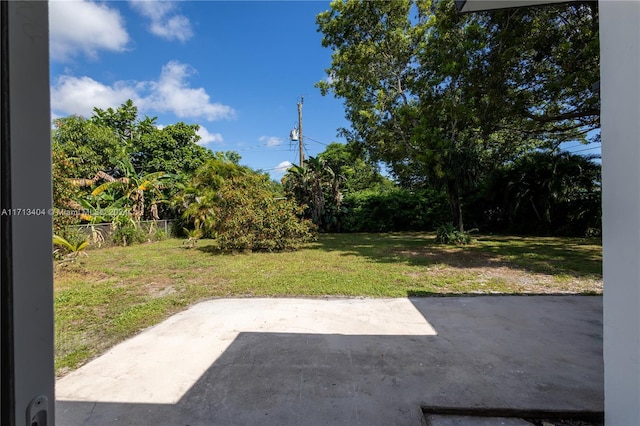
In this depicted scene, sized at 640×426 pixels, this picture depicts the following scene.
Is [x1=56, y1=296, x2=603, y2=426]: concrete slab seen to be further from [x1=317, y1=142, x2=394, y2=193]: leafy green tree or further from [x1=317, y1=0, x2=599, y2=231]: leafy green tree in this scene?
[x1=317, y1=142, x2=394, y2=193]: leafy green tree

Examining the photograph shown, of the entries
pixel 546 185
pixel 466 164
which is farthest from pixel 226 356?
pixel 546 185

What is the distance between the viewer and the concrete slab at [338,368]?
2232 millimetres

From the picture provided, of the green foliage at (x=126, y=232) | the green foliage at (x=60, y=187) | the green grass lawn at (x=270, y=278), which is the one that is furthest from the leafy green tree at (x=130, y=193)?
the green foliage at (x=60, y=187)

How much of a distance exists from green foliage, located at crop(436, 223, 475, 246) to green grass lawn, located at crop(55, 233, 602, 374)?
45.6 inches

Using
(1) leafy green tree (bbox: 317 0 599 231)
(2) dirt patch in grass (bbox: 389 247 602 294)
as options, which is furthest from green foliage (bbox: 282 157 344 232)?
(2) dirt patch in grass (bbox: 389 247 602 294)

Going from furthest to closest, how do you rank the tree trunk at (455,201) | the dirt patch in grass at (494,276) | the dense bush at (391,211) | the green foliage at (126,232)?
the dense bush at (391,211)
the green foliage at (126,232)
the tree trunk at (455,201)
the dirt patch in grass at (494,276)

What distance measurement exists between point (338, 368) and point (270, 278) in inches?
147

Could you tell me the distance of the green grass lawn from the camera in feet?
13.4

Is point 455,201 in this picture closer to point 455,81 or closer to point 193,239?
point 455,81

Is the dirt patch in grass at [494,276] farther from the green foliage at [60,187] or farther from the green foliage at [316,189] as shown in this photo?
the green foliage at [316,189]

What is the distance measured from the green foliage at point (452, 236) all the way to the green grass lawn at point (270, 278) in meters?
1.16
